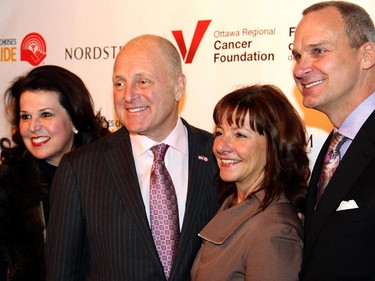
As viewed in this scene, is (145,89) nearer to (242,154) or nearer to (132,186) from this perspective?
(132,186)

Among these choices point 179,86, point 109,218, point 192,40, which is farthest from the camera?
point 192,40

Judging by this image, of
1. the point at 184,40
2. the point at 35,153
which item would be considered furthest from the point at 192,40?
the point at 35,153

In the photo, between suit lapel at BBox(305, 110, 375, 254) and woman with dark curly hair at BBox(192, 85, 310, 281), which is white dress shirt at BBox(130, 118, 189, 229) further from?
suit lapel at BBox(305, 110, 375, 254)

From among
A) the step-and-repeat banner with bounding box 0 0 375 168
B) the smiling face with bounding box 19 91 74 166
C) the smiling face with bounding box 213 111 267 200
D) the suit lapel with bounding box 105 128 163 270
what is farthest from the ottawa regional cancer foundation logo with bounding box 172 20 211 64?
the smiling face with bounding box 213 111 267 200

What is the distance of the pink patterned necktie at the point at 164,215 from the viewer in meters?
3.01

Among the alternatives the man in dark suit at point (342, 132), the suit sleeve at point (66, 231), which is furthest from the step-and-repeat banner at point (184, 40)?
the suit sleeve at point (66, 231)

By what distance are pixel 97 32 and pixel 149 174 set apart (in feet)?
6.32

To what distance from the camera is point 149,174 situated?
3.13 metres

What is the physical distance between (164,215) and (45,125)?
99 centimetres

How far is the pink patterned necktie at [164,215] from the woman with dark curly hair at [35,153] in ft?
2.59

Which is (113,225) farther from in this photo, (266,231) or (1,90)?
(1,90)

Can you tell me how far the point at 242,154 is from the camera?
2.79 meters

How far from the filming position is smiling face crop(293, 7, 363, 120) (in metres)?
2.66

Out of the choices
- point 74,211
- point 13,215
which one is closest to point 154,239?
point 74,211
